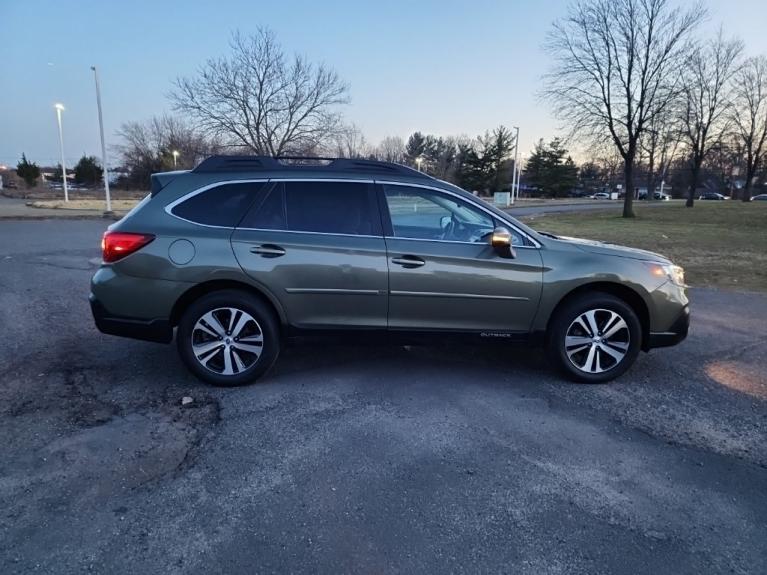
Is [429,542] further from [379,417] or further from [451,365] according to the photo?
[451,365]

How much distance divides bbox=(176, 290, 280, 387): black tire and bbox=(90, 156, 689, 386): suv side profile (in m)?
0.01

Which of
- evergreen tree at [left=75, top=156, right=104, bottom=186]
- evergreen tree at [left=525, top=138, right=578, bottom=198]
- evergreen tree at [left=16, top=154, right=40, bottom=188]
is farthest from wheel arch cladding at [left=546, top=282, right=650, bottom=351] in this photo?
evergreen tree at [left=525, top=138, right=578, bottom=198]

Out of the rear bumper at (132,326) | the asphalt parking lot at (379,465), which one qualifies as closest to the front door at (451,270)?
the asphalt parking lot at (379,465)

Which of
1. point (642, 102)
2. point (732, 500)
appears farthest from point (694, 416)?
point (642, 102)

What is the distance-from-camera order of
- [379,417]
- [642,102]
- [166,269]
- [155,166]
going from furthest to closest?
1. [155,166]
2. [642,102]
3. [166,269]
4. [379,417]

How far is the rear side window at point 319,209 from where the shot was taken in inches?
162

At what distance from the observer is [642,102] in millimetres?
28938

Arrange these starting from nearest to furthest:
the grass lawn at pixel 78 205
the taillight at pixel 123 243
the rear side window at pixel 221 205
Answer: the taillight at pixel 123 243 < the rear side window at pixel 221 205 < the grass lawn at pixel 78 205

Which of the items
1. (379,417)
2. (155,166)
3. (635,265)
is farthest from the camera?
(155,166)

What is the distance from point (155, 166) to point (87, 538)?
201 ft

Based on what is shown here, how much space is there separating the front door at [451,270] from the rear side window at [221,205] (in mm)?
1130

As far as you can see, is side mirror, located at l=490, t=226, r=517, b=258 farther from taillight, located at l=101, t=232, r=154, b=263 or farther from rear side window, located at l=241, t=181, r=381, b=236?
taillight, located at l=101, t=232, r=154, b=263

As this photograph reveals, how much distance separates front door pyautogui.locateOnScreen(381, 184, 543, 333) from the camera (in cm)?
409

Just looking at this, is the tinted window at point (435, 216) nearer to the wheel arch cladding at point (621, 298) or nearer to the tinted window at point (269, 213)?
the wheel arch cladding at point (621, 298)
